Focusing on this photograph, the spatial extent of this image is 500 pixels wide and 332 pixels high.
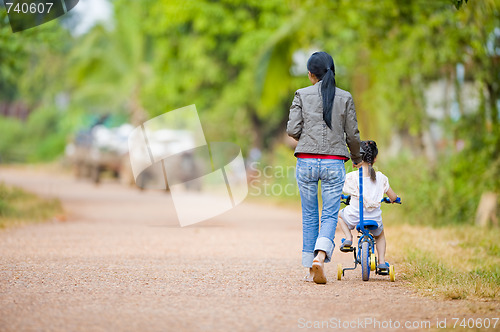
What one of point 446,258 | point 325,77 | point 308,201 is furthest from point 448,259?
point 325,77

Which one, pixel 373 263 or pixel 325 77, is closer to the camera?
pixel 325 77

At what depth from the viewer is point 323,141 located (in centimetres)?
721

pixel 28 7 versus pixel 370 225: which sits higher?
pixel 28 7

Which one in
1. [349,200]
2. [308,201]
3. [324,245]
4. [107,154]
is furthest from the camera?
[107,154]

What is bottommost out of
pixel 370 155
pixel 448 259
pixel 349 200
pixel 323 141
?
pixel 448 259

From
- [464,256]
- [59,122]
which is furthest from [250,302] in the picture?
[59,122]

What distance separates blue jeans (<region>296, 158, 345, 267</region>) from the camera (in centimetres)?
725

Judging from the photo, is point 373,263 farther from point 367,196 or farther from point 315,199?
point 315,199

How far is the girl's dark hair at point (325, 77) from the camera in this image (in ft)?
23.5

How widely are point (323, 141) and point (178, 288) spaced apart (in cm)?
176

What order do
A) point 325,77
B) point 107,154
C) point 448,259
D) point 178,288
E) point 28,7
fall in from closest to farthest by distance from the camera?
point 178,288
point 325,77
point 448,259
point 28,7
point 107,154

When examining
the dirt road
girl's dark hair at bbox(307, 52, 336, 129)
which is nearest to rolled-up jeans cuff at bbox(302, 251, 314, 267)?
the dirt road

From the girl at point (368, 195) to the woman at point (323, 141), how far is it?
0.22 meters

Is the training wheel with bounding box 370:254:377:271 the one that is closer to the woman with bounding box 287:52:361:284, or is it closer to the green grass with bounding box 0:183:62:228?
the woman with bounding box 287:52:361:284
